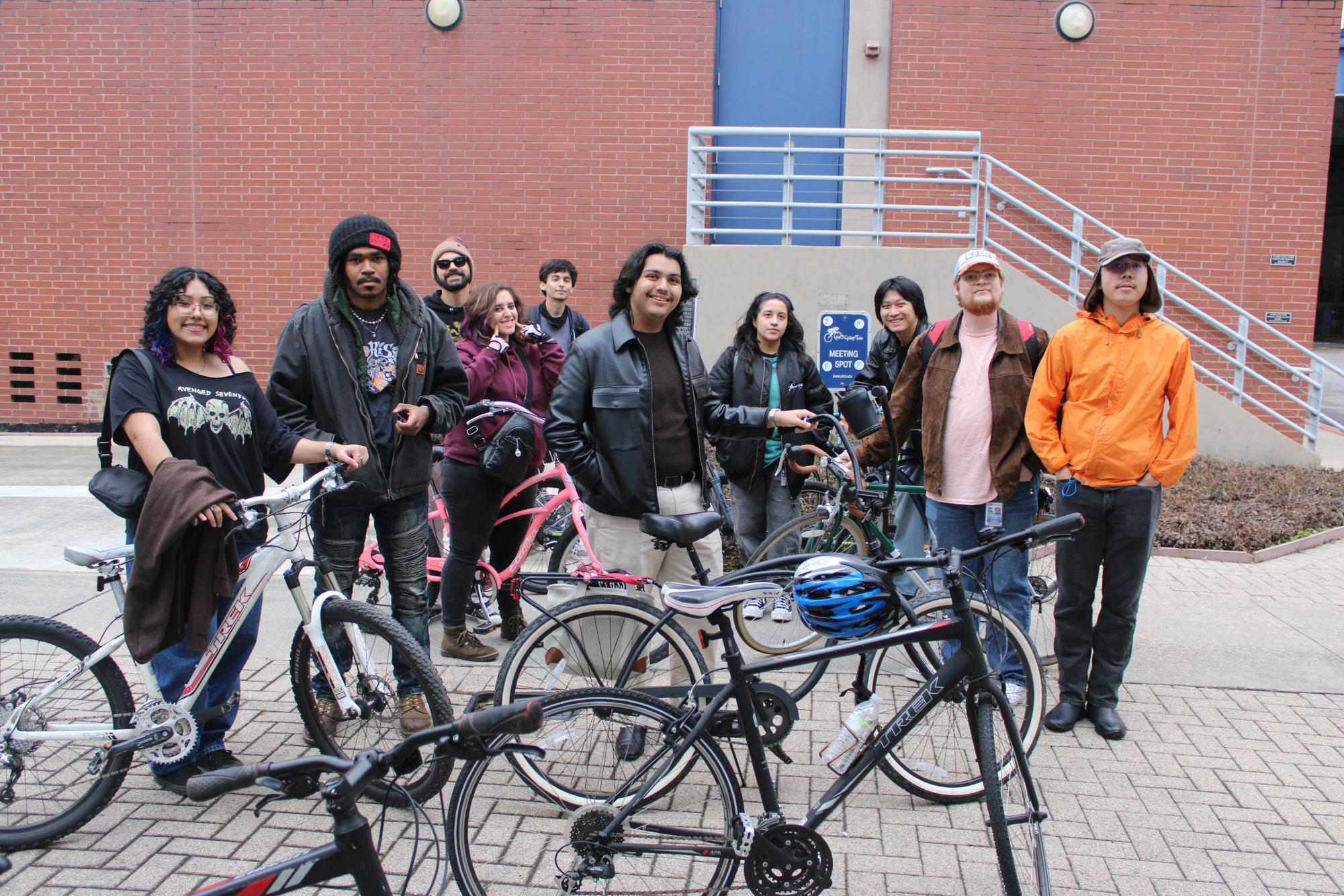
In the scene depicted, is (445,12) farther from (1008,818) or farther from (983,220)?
(1008,818)

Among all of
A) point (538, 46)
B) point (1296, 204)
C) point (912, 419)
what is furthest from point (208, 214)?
point (1296, 204)

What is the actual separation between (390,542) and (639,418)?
116cm

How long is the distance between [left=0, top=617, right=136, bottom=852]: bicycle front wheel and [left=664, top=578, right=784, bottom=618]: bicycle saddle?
6.50ft

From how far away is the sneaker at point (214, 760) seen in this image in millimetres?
3602

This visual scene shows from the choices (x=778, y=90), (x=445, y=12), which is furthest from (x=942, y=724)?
(x=445, y=12)

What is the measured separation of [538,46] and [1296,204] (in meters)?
8.13

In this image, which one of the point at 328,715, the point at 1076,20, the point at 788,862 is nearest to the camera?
the point at 788,862

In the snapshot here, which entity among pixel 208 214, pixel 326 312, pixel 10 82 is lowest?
pixel 326 312

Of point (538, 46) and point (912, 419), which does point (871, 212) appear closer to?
point (538, 46)

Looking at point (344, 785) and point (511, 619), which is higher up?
point (344, 785)

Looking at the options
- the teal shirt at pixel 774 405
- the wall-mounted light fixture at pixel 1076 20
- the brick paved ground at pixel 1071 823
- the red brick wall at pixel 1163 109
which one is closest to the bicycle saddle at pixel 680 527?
the brick paved ground at pixel 1071 823

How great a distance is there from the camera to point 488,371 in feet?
16.7

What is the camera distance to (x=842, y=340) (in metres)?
8.74

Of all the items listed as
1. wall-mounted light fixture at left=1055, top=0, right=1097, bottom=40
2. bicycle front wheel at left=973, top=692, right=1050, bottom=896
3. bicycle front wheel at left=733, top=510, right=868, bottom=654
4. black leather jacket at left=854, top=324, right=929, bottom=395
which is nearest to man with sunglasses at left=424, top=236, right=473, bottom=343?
bicycle front wheel at left=733, top=510, right=868, bottom=654
